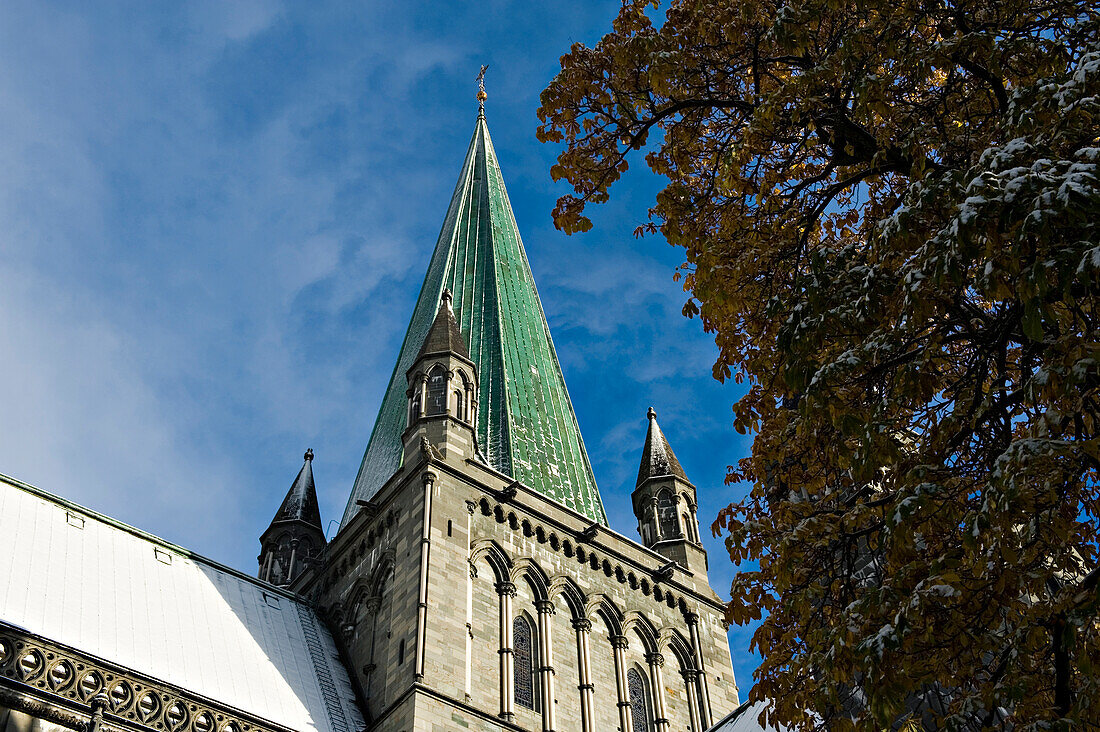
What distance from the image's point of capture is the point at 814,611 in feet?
26.0

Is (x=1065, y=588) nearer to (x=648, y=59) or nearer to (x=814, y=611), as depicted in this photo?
(x=814, y=611)

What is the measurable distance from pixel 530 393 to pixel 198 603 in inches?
475

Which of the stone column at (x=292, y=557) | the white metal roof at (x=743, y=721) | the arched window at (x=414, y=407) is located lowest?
the white metal roof at (x=743, y=721)

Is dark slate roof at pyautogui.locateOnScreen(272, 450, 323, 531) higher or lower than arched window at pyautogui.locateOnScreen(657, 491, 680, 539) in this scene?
higher

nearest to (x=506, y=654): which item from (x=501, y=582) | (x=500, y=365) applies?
(x=501, y=582)

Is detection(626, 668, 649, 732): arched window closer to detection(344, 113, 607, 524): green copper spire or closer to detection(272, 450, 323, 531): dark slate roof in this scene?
detection(344, 113, 607, 524): green copper spire

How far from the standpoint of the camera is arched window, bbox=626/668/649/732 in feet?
81.1

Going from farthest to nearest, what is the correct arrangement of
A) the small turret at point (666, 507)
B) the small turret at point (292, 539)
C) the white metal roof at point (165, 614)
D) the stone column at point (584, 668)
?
the small turret at point (292, 539), the small turret at point (666, 507), the stone column at point (584, 668), the white metal roof at point (165, 614)

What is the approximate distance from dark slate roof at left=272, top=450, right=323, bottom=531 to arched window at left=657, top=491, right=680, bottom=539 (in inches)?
→ 396

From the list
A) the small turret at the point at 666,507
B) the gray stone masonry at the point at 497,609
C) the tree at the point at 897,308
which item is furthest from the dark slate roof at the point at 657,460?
the tree at the point at 897,308

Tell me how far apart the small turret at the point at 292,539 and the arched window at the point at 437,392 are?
6.51m

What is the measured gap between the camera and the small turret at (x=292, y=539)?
30359 millimetres

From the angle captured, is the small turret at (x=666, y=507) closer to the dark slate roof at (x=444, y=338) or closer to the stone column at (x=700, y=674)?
the stone column at (x=700, y=674)

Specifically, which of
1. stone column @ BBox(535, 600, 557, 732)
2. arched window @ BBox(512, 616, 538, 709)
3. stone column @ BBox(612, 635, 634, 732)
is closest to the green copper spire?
stone column @ BBox(535, 600, 557, 732)
